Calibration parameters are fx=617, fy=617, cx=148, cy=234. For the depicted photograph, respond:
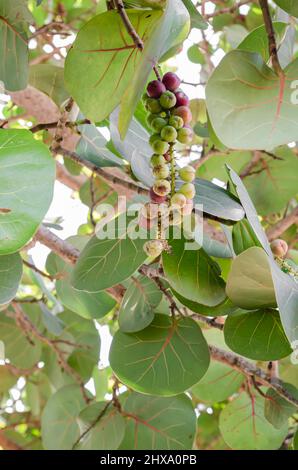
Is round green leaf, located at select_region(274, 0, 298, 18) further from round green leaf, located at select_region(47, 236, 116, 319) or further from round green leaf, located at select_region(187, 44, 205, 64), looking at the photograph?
round green leaf, located at select_region(187, 44, 205, 64)

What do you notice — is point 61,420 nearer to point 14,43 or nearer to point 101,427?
point 101,427

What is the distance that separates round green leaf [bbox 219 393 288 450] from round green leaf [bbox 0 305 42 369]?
0.55m

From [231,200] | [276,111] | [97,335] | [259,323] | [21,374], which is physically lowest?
[21,374]

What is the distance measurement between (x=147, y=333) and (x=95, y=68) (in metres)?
0.48

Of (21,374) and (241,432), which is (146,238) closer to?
(241,432)

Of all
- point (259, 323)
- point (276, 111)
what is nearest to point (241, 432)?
point (259, 323)

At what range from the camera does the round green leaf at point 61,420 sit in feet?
4.92

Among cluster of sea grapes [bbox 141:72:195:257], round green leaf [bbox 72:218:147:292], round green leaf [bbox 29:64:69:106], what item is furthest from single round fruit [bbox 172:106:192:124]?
round green leaf [bbox 29:64:69:106]

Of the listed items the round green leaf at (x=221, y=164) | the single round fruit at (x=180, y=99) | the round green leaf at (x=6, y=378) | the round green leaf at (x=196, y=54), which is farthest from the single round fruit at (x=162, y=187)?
the round green leaf at (x=196, y=54)

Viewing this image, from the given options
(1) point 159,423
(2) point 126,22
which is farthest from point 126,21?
(1) point 159,423

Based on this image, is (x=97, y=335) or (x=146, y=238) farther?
(x=97, y=335)

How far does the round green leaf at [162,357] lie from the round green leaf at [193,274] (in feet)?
0.65

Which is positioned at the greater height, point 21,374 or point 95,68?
point 95,68

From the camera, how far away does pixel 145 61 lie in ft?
1.99
